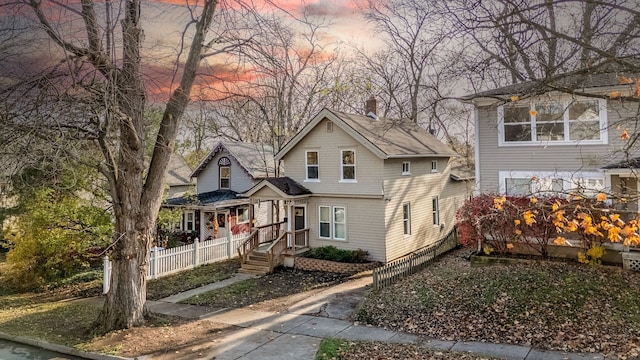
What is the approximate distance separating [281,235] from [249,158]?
940cm

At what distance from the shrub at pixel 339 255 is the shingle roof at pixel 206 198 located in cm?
743

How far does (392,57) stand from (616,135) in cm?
1988

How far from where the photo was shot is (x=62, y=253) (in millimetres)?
18703

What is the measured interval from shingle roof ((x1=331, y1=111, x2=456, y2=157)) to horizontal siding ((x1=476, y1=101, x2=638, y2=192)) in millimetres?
3690

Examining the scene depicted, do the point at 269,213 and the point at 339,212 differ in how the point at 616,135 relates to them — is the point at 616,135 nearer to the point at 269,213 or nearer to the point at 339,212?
the point at 339,212

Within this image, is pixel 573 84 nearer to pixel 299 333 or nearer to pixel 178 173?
pixel 299 333

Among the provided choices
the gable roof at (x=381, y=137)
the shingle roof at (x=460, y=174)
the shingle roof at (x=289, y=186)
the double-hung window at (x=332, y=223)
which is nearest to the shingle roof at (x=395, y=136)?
the gable roof at (x=381, y=137)

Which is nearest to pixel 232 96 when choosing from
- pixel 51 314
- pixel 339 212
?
pixel 51 314

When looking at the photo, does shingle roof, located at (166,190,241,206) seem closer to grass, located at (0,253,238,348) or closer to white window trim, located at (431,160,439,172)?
grass, located at (0,253,238,348)

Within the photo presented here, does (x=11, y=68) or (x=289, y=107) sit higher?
(x=289, y=107)

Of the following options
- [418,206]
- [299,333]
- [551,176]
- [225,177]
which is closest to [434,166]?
[418,206]

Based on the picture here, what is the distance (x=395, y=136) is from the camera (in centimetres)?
2195

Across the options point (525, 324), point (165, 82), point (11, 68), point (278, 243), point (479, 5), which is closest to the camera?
point (11, 68)

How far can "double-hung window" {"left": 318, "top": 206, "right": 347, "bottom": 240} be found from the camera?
20406 mm
